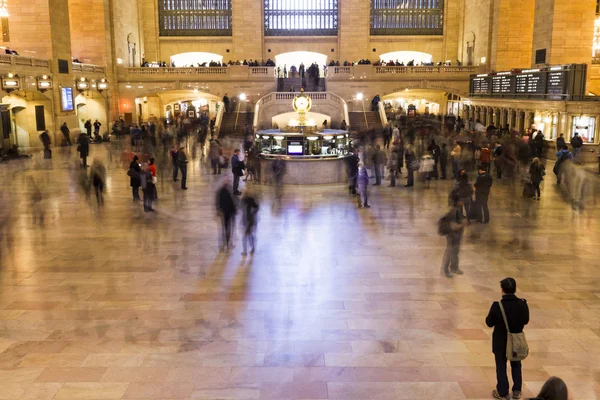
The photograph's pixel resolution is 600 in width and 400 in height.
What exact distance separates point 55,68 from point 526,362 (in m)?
27.3

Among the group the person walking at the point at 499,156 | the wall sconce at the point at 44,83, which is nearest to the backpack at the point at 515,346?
the person walking at the point at 499,156

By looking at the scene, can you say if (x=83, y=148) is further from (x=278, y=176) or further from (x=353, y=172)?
(x=353, y=172)

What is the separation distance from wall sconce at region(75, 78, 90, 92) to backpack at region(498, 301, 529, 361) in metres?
29.9

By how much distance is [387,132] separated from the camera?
2611 centimetres

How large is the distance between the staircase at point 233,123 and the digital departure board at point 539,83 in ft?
42.8

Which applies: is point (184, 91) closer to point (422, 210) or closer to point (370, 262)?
point (422, 210)

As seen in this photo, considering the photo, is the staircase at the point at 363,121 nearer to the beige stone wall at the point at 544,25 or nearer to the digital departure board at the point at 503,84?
the digital departure board at the point at 503,84

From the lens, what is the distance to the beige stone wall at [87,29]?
113 feet

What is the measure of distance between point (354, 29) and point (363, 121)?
13.4 m

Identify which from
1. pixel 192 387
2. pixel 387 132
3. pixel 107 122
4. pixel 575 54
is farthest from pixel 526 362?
pixel 107 122

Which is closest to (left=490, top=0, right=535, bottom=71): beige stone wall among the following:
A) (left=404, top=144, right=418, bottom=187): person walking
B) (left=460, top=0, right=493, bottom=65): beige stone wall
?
(left=460, top=0, right=493, bottom=65): beige stone wall

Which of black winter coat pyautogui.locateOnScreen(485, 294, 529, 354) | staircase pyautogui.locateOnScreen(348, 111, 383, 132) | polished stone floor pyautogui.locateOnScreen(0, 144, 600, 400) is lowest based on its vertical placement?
polished stone floor pyautogui.locateOnScreen(0, 144, 600, 400)

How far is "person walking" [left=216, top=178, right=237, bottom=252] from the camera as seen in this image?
10492mm

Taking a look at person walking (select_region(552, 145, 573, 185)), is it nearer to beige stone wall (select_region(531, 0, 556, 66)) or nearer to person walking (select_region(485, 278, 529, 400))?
person walking (select_region(485, 278, 529, 400))
